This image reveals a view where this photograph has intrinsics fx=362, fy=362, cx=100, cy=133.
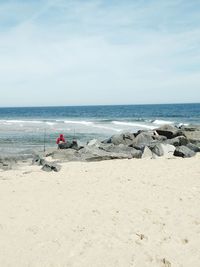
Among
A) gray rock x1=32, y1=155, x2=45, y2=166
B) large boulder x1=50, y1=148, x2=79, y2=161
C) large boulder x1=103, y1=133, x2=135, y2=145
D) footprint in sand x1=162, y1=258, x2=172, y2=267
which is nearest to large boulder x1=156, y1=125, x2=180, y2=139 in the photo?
large boulder x1=103, y1=133, x2=135, y2=145

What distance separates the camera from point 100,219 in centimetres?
716

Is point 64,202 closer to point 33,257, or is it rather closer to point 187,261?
point 33,257

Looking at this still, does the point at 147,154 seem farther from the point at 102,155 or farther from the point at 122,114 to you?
the point at 122,114

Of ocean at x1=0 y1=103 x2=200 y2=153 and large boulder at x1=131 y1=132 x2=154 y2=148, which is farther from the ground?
large boulder at x1=131 y1=132 x2=154 y2=148

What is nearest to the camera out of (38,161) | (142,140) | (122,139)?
(38,161)

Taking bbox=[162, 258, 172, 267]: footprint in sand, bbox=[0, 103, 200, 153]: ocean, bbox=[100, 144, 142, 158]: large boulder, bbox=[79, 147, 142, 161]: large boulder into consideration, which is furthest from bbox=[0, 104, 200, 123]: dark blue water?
bbox=[162, 258, 172, 267]: footprint in sand

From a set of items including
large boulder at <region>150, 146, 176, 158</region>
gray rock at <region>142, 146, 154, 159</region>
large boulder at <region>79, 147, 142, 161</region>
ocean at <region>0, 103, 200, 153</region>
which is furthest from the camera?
ocean at <region>0, 103, 200, 153</region>

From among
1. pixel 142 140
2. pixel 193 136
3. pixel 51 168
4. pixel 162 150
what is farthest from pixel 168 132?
pixel 51 168

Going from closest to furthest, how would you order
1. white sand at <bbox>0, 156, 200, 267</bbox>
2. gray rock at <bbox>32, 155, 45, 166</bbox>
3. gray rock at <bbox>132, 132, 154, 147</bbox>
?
white sand at <bbox>0, 156, 200, 267</bbox> < gray rock at <bbox>32, 155, 45, 166</bbox> < gray rock at <bbox>132, 132, 154, 147</bbox>

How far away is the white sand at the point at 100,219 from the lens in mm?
5746

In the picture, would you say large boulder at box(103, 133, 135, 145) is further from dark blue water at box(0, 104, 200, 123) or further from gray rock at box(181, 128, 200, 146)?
dark blue water at box(0, 104, 200, 123)

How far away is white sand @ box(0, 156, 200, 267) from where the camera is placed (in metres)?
5.75

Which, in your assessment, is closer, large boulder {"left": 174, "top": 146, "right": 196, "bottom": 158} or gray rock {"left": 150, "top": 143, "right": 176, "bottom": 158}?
large boulder {"left": 174, "top": 146, "right": 196, "bottom": 158}

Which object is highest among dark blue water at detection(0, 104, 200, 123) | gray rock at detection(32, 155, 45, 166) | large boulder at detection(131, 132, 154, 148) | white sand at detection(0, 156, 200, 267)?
large boulder at detection(131, 132, 154, 148)
